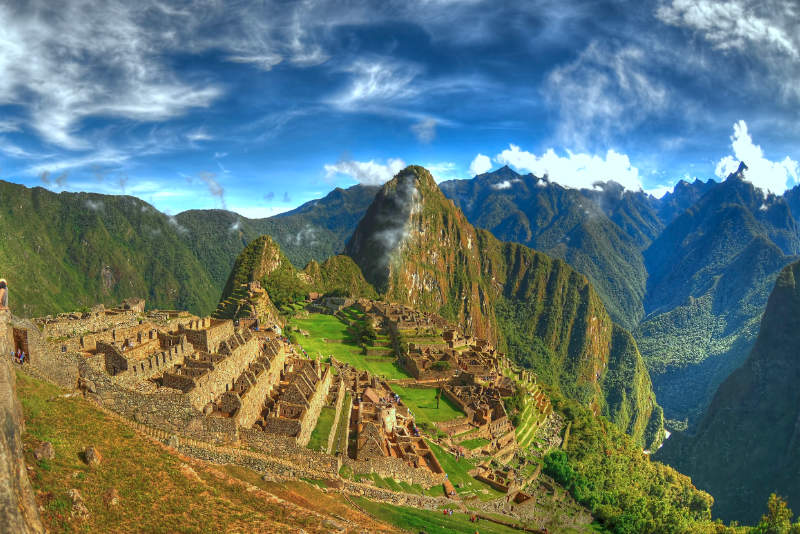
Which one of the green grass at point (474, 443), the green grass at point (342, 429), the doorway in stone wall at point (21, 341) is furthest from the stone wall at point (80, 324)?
the green grass at point (474, 443)

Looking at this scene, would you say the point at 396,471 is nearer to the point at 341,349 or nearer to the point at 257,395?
the point at 257,395

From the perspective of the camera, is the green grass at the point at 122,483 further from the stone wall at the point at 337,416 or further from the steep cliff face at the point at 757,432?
the steep cliff face at the point at 757,432

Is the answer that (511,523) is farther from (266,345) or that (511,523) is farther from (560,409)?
(560,409)

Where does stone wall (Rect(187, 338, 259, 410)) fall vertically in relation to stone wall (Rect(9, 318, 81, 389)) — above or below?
below

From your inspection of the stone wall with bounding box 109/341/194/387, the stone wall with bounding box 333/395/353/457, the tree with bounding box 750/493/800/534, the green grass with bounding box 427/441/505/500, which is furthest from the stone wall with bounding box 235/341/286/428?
the tree with bounding box 750/493/800/534

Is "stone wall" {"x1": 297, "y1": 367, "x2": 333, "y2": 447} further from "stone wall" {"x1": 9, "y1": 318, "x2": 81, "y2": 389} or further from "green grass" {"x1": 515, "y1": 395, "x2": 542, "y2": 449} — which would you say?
"green grass" {"x1": 515, "y1": 395, "x2": 542, "y2": 449}

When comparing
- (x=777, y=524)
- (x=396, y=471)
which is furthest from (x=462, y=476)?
(x=777, y=524)

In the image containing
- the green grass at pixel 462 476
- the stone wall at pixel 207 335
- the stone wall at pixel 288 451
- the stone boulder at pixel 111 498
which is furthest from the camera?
the green grass at pixel 462 476
